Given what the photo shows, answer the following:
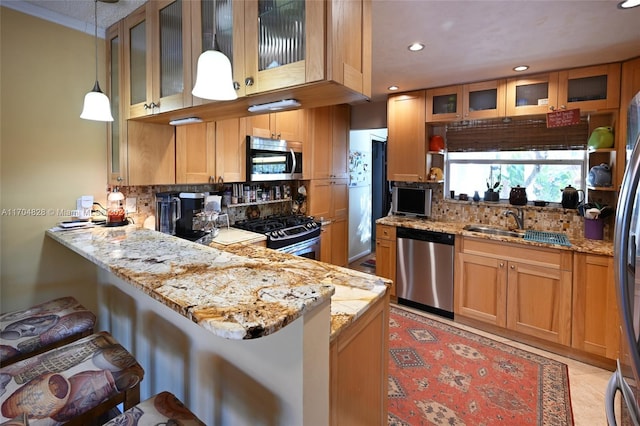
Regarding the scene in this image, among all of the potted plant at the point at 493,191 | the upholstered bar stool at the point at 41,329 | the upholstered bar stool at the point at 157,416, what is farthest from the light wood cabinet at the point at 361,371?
the potted plant at the point at 493,191

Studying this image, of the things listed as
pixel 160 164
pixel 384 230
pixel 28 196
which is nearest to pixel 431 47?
A: pixel 384 230

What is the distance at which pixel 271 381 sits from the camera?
3.31 ft

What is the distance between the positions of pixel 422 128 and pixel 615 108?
1.60 metres

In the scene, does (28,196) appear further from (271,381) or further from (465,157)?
(465,157)

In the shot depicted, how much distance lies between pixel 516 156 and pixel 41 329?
3982 mm

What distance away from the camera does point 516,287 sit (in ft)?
9.60

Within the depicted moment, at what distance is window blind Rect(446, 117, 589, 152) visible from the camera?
10.1 feet

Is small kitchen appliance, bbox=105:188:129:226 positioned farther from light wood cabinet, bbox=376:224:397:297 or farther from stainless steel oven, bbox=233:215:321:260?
light wood cabinet, bbox=376:224:397:297

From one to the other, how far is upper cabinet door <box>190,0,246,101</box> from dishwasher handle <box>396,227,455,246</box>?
2.54m

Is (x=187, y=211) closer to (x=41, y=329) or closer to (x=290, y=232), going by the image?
(x=290, y=232)

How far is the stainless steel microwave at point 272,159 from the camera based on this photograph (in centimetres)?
312

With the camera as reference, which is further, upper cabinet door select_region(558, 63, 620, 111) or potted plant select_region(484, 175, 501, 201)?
potted plant select_region(484, 175, 501, 201)

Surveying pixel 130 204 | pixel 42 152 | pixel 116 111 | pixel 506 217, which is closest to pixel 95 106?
pixel 116 111

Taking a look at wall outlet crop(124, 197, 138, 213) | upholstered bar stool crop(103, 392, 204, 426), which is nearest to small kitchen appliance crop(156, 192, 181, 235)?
wall outlet crop(124, 197, 138, 213)
